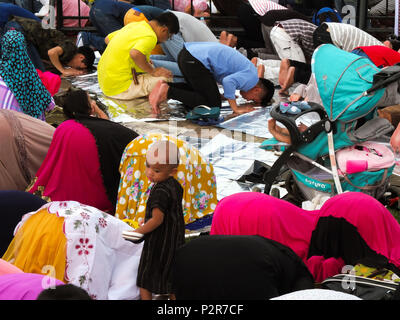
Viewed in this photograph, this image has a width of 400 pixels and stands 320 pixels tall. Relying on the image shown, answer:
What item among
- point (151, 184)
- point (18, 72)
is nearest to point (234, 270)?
point (151, 184)

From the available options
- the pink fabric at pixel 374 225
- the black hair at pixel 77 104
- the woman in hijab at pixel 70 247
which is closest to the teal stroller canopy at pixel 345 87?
the pink fabric at pixel 374 225

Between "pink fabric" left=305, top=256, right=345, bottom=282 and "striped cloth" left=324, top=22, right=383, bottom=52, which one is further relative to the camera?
"striped cloth" left=324, top=22, right=383, bottom=52

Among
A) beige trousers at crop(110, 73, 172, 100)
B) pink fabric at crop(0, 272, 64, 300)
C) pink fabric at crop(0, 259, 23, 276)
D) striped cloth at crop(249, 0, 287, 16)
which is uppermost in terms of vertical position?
pink fabric at crop(0, 272, 64, 300)

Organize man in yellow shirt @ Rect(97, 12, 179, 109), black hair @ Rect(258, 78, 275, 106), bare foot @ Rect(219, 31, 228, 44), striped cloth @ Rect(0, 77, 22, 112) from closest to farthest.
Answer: striped cloth @ Rect(0, 77, 22, 112) → black hair @ Rect(258, 78, 275, 106) → man in yellow shirt @ Rect(97, 12, 179, 109) → bare foot @ Rect(219, 31, 228, 44)

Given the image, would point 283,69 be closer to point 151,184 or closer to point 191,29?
point 191,29

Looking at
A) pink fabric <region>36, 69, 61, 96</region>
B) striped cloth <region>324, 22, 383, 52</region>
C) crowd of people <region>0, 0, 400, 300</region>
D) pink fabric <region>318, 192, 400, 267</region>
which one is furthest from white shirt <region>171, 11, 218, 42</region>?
pink fabric <region>318, 192, 400, 267</region>

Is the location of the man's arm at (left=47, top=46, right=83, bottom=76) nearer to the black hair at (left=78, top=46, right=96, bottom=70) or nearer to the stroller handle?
the black hair at (left=78, top=46, right=96, bottom=70)

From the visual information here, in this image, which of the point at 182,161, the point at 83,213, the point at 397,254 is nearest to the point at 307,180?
the point at 182,161

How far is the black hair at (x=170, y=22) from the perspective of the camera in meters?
6.47

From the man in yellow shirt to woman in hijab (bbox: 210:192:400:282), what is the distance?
325 cm

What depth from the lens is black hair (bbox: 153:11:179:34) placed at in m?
6.47

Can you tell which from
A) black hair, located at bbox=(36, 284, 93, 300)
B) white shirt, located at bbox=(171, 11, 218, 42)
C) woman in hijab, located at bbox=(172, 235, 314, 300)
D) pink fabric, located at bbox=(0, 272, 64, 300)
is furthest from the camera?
white shirt, located at bbox=(171, 11, 218, 42)

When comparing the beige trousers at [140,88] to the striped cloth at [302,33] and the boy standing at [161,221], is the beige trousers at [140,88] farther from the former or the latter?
the boy standing at [161,221]

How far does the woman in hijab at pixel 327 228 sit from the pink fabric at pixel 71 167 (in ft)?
4.05
